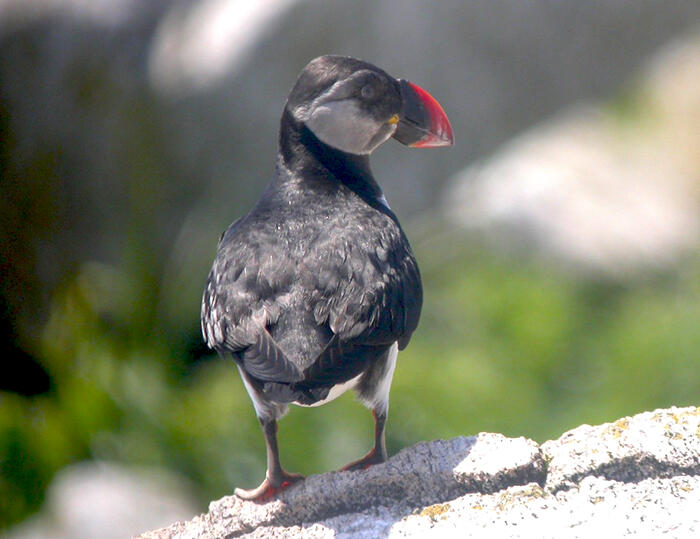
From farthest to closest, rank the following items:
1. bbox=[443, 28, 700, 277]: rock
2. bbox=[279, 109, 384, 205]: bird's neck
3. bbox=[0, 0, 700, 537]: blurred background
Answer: bbox=[443, 28, 700, 277]: rock, bbox=[0, 0, 700, 537]: blurred background, bbox=[279, 109, 384, 205]: bird's neck

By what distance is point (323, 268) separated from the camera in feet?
9.84

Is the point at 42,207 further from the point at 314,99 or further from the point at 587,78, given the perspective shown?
the point at 314,99

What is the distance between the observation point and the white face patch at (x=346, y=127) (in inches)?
133

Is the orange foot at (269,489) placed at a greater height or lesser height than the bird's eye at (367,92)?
lesser

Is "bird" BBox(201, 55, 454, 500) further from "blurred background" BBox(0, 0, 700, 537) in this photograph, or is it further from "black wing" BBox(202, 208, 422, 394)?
"blurred background" BBox(0, 0, 700, 537)

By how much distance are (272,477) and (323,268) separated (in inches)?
29.0

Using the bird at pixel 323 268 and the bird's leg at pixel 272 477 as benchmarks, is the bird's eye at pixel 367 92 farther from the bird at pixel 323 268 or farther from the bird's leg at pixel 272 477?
the bird's leg at pixel 272 477

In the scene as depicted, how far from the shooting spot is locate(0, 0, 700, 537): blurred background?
5.32 meters

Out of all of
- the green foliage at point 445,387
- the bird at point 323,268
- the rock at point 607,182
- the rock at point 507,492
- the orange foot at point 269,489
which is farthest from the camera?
the rock at point 607,182

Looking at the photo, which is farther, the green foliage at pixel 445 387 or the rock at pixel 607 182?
the rock at pixel 607 182

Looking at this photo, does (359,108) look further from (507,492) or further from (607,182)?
(607,182)

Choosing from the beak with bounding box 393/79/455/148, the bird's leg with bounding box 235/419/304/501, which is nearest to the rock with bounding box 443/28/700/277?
the beak with bounding box 393/79/455/148

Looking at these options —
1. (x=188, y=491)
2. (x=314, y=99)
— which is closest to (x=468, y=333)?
(x=188, y=491)

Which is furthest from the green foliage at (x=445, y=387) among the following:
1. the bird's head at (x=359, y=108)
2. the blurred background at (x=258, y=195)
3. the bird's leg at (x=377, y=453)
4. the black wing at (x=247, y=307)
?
the black wing at (x=247, y=307)
